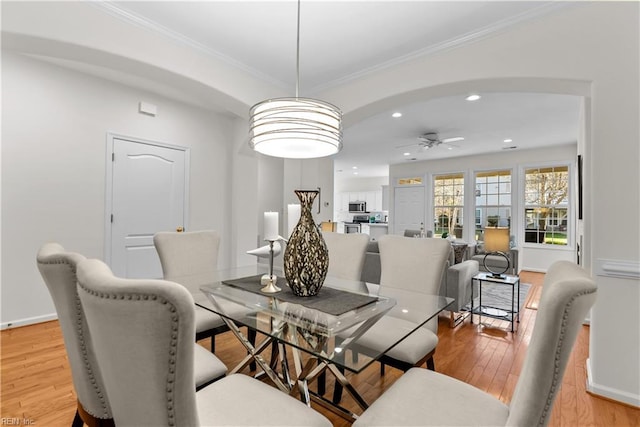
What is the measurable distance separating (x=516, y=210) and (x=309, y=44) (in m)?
6.20

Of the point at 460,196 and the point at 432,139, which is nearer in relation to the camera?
the point at 432,139

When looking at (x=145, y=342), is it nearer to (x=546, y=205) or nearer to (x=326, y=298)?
(x=326, y=298)

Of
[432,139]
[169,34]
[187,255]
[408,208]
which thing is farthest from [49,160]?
[408,208]

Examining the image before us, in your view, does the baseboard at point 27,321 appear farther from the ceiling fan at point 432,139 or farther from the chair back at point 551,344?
the ceiling fan at point 432,139

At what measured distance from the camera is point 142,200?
3787 mm

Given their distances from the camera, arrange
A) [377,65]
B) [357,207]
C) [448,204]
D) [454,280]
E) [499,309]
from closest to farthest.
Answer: [377,65]
[454,280]
[499,309]
[448,204]
[357,207]

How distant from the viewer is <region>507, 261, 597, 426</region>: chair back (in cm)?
76

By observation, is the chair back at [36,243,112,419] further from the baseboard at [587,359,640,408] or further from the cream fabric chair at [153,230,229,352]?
the baseboard at [587,359,640,408]

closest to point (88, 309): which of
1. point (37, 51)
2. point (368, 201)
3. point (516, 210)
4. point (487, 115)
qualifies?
point (37, 51)

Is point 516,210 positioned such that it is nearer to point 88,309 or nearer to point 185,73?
point 185,73

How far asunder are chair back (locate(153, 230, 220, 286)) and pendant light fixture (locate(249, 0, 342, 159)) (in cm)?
112

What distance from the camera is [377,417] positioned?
106cm

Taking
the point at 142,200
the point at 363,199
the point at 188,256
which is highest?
the point at 363,199

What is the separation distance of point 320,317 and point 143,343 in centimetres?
86
